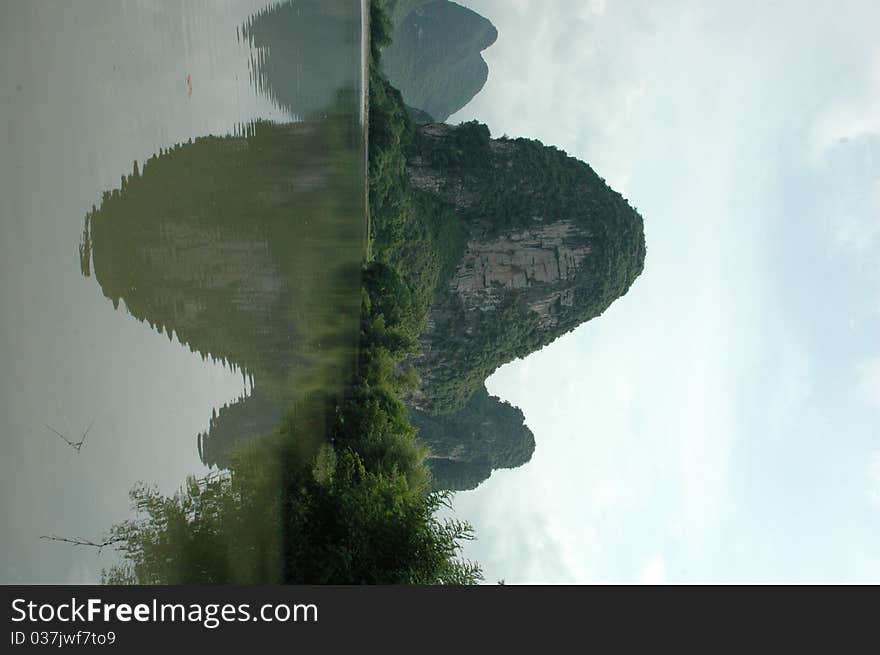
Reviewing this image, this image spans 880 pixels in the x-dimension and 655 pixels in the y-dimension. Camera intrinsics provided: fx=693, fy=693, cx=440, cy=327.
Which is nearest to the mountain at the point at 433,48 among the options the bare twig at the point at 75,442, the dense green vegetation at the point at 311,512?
the dense green vegetation at the point at 311,512

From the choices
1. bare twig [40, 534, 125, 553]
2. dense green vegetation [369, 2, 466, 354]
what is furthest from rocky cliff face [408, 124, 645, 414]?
bare twig [40, 534, 125, 553]

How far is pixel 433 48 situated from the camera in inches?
4427

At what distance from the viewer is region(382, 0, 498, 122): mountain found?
10700 cm

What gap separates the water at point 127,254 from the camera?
4.48 metres

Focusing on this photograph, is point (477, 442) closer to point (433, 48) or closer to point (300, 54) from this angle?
point (300, 54)

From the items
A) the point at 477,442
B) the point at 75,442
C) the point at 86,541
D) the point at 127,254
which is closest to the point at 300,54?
→ the point at 127,254

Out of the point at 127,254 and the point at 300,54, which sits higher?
the point at 300,54

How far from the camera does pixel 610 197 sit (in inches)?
1799

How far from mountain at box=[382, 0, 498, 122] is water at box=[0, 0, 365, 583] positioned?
97566 millimetres

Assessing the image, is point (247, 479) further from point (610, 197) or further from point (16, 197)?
point (610, 197)

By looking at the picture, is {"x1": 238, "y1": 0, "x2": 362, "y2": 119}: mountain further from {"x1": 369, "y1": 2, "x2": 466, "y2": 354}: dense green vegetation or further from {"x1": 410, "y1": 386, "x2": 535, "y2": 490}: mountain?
{"x1": 410, "y1": 386, "x2": 535, "y2": 490}: mountain

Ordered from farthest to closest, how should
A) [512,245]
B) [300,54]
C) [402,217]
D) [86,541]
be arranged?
[512,245] < [402,217] < [300,54] < [86,541]

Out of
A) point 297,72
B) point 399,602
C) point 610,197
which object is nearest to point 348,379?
point 297,72

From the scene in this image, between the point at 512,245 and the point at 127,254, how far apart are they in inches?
1522
